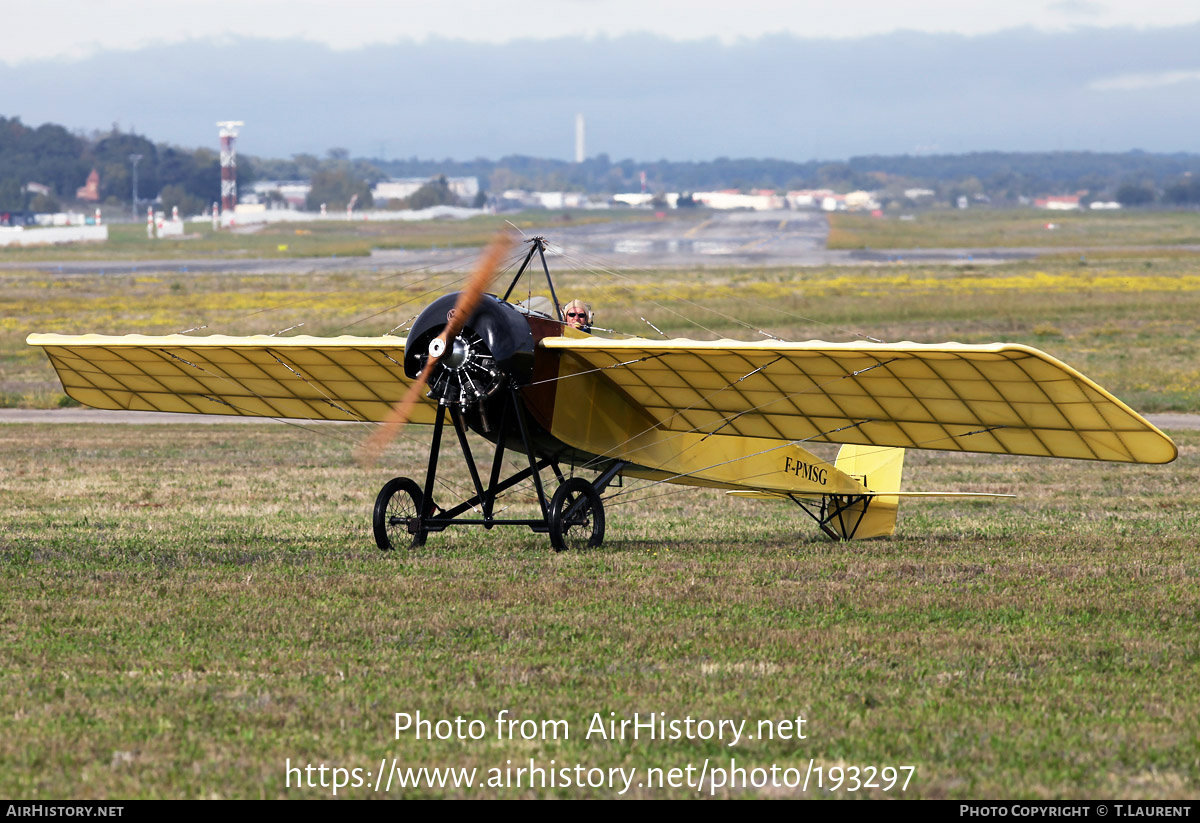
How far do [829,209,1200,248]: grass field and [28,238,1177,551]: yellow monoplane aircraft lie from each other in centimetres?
10209

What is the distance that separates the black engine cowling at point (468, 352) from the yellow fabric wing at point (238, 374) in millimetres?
1417

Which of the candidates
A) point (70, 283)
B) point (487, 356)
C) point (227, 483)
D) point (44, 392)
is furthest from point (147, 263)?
point (487, 356)

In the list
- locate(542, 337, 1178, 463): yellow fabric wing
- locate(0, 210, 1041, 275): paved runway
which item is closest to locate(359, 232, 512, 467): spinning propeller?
locate(542, 337, 1178, 463): yellow fabric wing

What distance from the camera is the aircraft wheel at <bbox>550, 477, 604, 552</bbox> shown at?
1280 cm

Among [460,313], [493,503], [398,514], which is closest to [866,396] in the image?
[493,503]

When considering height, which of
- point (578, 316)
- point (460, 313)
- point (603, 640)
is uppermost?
point (460, 313)

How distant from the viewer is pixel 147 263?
100 meters

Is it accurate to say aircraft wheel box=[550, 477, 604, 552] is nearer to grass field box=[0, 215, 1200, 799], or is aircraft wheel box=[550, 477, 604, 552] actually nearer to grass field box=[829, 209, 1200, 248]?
Result: grass field box=[0, 215, 1200, 799]

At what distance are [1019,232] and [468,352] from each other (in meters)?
148

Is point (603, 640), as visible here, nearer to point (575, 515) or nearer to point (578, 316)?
point (575, 515)

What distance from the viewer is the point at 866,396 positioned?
42.6 ft

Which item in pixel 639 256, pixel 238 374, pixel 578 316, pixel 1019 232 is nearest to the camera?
pixel 578 316
